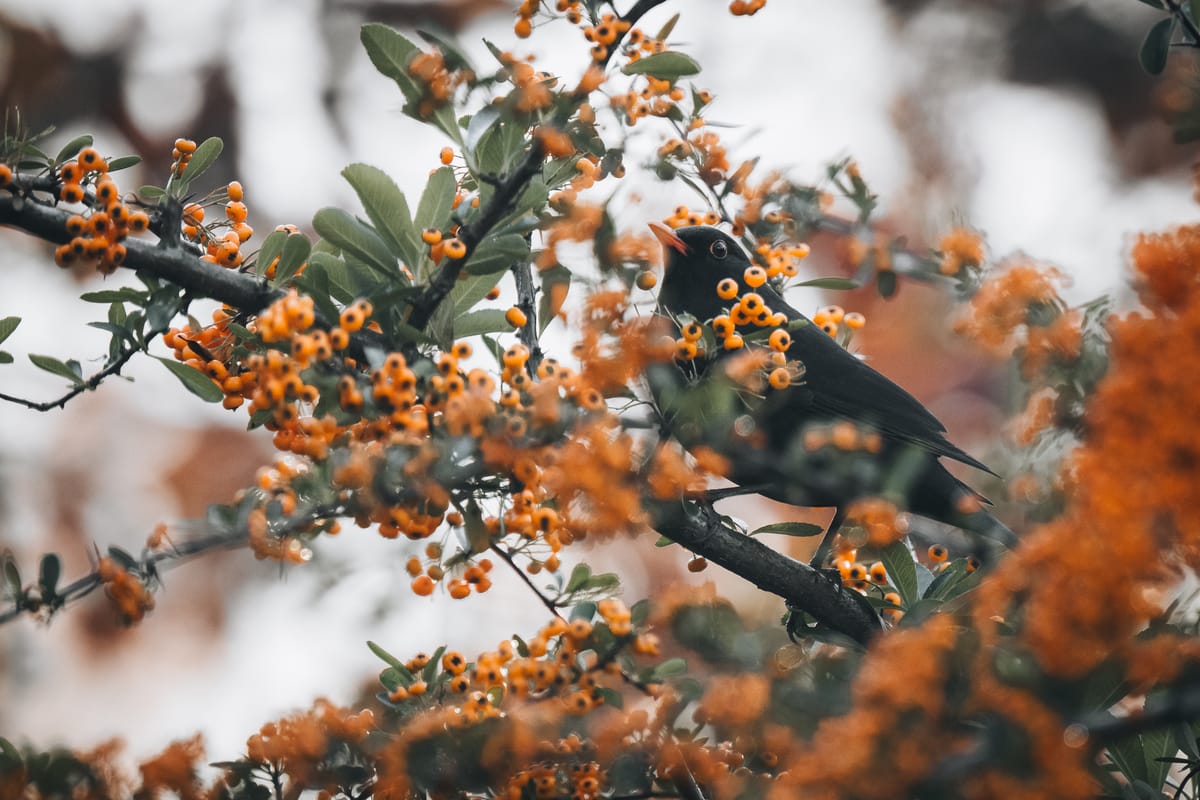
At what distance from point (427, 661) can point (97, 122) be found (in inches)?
194

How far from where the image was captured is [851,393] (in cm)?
327

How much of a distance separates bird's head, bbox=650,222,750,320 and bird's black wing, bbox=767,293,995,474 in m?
0.47

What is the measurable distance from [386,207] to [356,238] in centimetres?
8

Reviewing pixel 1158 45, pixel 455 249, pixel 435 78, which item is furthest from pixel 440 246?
pixel 1158 45

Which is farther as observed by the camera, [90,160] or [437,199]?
[437,199]

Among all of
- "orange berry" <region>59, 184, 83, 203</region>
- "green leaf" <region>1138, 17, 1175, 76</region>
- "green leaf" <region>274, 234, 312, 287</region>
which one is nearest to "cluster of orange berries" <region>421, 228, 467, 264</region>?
"green leaf" <region>274, 234, 312, 287</region>

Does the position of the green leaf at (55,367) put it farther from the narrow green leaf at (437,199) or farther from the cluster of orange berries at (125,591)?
the narrow green leaf at (437,199)

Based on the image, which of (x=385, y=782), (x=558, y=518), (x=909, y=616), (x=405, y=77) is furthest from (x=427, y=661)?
(x=405, y=77)

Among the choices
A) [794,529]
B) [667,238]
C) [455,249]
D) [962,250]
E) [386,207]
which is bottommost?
[794,529]

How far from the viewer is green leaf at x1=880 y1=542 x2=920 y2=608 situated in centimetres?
223

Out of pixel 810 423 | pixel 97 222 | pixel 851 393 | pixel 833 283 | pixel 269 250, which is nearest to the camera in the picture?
pixel 97 222

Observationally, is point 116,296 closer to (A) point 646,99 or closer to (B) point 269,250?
(B) point 269,250

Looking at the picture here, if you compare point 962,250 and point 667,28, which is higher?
point 667,28

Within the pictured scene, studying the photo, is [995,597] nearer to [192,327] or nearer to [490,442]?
[490,442]
